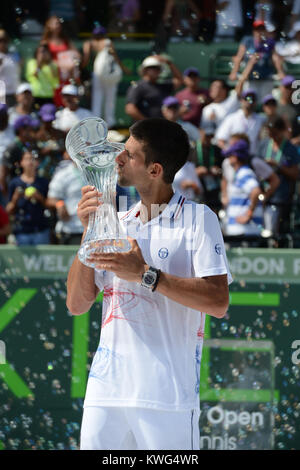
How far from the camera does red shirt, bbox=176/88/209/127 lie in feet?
28.3

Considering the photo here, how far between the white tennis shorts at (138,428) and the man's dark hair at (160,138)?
948 millimetres

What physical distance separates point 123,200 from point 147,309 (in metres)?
1.53

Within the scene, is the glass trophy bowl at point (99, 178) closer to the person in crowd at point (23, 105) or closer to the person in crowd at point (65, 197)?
the person in crowd at point (65, 197)

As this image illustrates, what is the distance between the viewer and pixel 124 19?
11.3 meters

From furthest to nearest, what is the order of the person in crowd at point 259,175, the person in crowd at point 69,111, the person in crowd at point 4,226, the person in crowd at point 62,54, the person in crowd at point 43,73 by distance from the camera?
the person in crowd at point 43,73
the person in crowd at point 62,54
the person in crowd at point 69,111
the person in crowd at point 259,175
the person in crowd at point 4,226

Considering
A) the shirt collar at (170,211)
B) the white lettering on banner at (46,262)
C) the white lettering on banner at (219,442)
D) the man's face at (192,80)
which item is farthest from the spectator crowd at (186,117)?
the shirt collar at (170,211)

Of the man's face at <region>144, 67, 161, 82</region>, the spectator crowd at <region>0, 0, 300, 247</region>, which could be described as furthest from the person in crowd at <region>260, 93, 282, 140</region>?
the man's face at <region>144, 67, 161, 82</region>

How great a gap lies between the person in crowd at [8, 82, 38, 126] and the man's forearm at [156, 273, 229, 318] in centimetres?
577

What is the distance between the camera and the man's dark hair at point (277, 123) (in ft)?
26.5

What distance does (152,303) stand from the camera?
306 cm

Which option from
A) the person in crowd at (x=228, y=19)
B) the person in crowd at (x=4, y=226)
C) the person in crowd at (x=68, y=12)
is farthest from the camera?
the person in crowd at (x=68, y=12)

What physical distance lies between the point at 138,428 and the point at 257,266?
8.73ft

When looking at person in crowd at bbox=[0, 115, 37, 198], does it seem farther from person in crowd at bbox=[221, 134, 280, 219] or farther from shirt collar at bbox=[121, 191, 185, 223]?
shirt collar at bbox=[121, 191, 185, 223]

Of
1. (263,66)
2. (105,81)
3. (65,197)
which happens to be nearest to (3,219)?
(65,197)
